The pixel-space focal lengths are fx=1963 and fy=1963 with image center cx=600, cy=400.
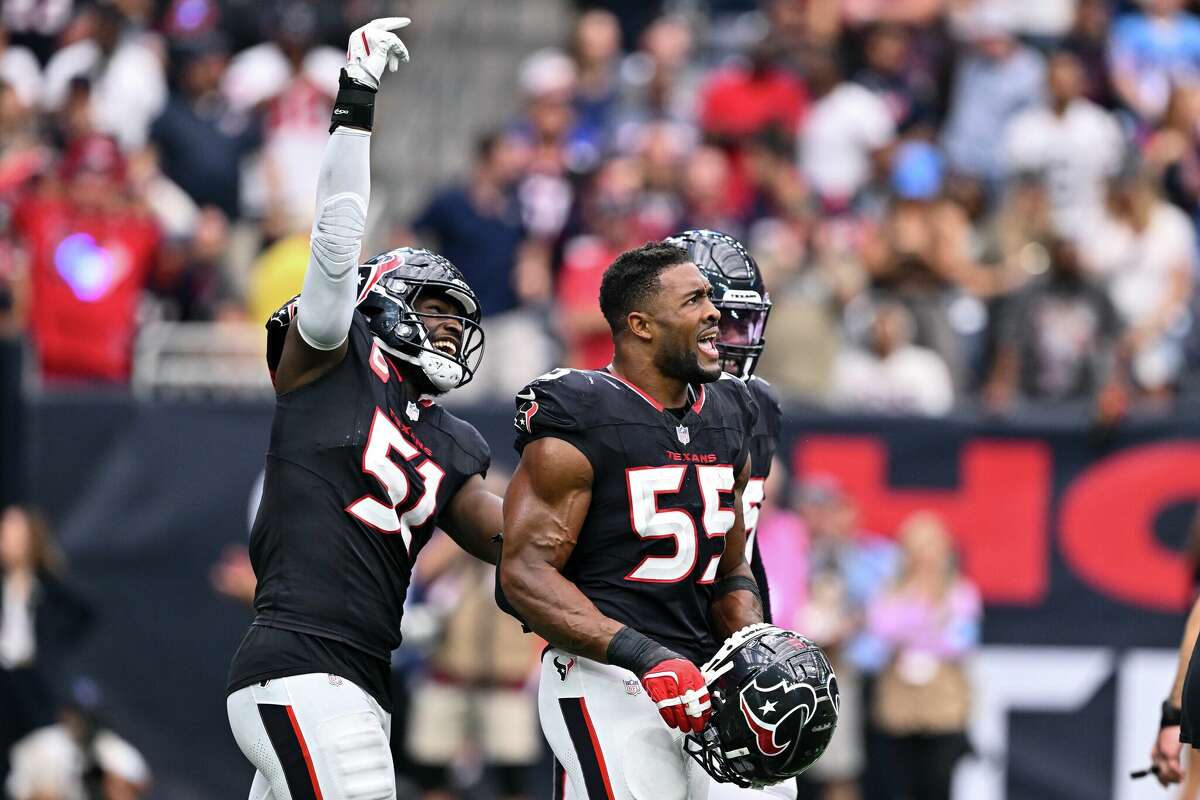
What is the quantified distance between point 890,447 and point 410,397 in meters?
5.26

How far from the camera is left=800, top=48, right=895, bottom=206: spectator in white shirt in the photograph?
13.1 meters

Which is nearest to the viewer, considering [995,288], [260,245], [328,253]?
[328,253]

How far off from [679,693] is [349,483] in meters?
1.16

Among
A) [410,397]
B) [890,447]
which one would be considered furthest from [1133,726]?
[410,397]

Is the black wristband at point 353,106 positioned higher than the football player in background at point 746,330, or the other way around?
the black wristband at point 353,106

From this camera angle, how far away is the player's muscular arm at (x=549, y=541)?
531 centimetres

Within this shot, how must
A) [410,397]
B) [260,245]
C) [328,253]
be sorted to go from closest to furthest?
1. [328,253]
2. [410,397]
3. [260,245]

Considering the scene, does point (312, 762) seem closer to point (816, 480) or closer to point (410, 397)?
point (410, 397)

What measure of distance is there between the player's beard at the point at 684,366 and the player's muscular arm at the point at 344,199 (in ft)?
2.89

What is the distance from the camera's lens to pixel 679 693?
16.8 feet

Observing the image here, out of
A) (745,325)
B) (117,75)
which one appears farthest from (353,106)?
(117,75)

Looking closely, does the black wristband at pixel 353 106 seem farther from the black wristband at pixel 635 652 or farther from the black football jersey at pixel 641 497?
the black wristband at pixel 635 652

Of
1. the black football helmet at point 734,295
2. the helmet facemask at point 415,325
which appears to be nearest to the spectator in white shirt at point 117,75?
the black football helmet at point 734,295

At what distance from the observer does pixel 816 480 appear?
34.7 feet
